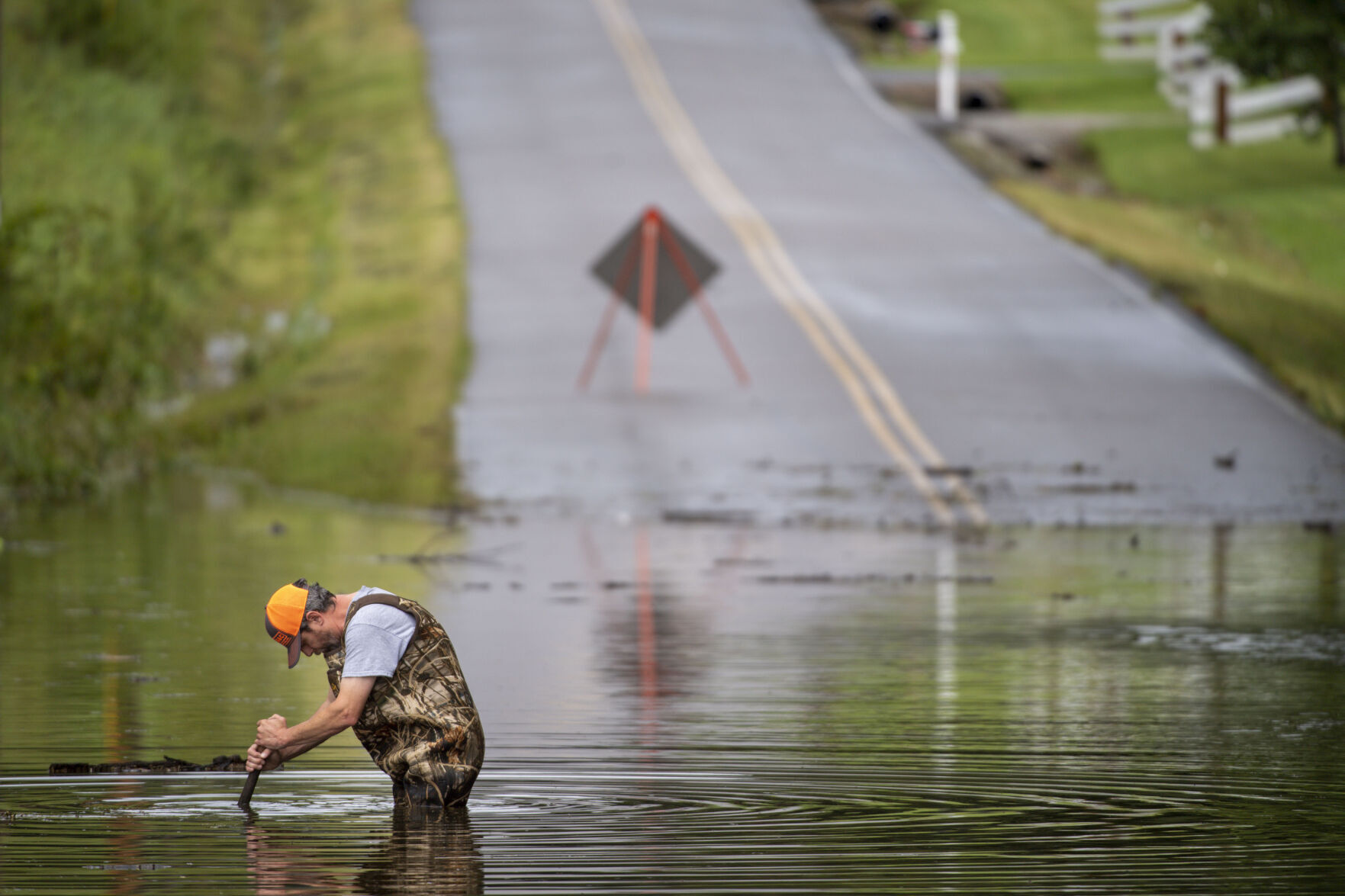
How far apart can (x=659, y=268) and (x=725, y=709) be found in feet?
53.7

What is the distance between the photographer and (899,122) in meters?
47.8

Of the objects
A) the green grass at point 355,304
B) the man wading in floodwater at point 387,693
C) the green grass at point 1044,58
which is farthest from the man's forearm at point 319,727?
the green grass at point 1044,58

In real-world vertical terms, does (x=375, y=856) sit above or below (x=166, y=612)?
below

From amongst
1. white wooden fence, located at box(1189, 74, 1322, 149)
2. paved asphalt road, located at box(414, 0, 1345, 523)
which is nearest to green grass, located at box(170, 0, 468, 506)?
paved asphalt road, located at box(414, 0, 1345, 523)

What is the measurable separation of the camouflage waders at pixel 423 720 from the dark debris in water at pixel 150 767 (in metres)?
0.95

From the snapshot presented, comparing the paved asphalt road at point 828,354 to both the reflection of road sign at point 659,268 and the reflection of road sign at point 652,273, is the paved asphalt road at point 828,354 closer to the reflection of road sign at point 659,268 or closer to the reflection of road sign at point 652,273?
the reflection of road sign at point 652,273

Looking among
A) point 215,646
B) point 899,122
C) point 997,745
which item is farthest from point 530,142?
point 997,745

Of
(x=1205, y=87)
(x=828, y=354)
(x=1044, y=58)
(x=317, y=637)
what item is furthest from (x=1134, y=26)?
(x=317, y=637)

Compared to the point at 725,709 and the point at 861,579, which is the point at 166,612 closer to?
the point at 861,579

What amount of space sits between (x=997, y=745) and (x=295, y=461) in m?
15.5

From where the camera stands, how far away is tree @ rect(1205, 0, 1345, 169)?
37938 mm

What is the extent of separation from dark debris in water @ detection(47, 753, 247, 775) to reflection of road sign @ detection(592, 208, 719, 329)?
17816 millimetres

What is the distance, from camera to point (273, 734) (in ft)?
28.7

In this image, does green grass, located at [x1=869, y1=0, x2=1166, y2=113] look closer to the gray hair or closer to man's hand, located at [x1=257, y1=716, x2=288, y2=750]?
the gray hair
